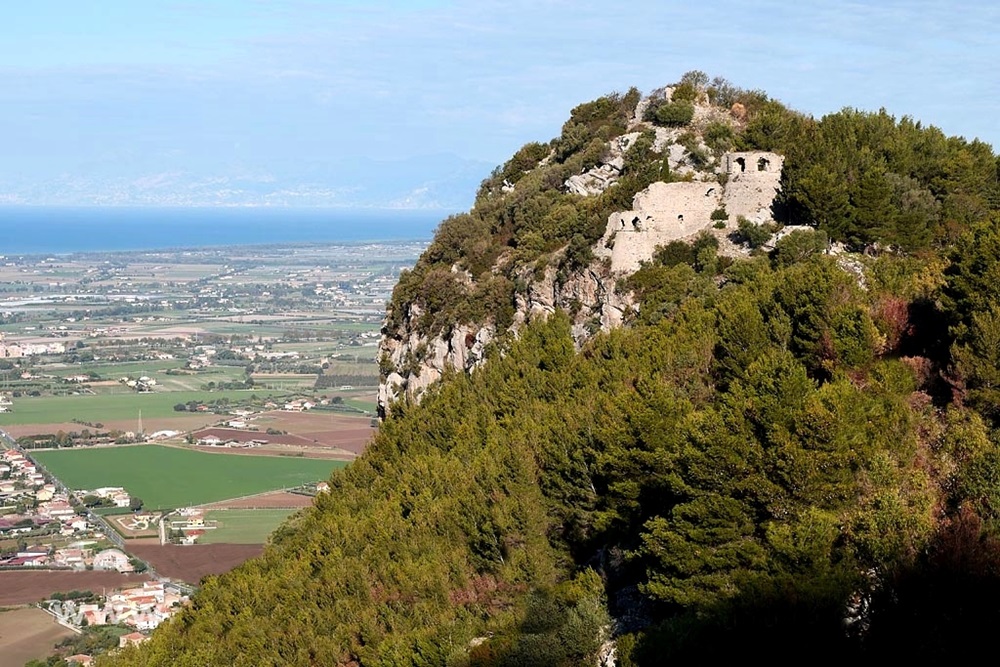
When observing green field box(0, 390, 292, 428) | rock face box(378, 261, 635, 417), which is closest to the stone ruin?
rock face box(378, 261, 635, 417)

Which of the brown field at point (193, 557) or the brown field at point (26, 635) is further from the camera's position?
the brown field at point (193, 557)

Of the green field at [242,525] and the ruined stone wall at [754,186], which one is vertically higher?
the ruined stone wall at [754,186]

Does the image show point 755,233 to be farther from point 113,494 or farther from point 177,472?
point 177,472

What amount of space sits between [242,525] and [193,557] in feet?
14.8

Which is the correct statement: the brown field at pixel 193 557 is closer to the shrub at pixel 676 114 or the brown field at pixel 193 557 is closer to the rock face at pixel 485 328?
the rock face at pixel 485 328

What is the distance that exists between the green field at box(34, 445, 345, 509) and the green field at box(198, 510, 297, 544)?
10.7 feet

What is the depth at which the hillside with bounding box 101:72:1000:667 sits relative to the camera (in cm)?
1212

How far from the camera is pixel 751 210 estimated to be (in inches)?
1123

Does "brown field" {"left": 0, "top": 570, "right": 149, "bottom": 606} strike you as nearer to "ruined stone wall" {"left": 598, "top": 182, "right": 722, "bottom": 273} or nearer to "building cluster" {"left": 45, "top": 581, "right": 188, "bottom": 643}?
"building cluster" {"left": 45, "top": 581, "right": 188, "bottom": 643}

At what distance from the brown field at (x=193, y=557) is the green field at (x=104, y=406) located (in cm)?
3020

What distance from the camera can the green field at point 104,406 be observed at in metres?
72.4

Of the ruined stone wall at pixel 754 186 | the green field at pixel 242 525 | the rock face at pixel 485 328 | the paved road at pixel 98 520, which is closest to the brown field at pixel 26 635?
the paved road at pixel 98 520

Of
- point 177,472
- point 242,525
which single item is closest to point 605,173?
point 242,525

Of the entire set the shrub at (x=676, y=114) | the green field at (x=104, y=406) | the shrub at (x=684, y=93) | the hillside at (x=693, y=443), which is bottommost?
the green field at (x=104, y=406)
